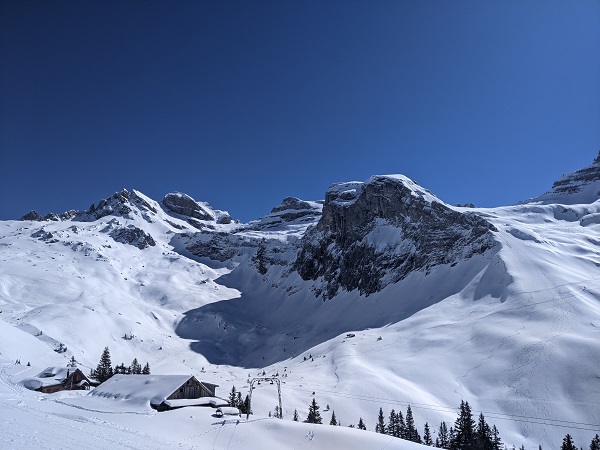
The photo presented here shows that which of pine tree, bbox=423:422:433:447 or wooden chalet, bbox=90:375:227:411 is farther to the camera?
pine tree, bbox=423:422:433:447

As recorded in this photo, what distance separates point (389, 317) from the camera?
12625 cm

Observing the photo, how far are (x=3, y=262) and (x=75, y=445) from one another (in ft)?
574

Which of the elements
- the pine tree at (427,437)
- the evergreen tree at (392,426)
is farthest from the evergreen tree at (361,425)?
the pine tree at (427,437)

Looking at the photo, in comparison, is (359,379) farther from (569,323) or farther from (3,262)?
(3,262)

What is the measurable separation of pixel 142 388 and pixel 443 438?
37.6 metres

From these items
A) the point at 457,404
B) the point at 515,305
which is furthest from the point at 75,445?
the point at 515,305

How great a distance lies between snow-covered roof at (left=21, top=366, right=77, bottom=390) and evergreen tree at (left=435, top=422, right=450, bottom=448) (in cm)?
5480

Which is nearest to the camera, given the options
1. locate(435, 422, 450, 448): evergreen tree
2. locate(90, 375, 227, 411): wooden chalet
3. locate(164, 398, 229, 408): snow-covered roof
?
locate(164, 398, 229, 408): snow-covered roof

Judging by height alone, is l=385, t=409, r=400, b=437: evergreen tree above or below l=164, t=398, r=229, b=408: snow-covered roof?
below

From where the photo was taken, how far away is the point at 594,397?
64.6m

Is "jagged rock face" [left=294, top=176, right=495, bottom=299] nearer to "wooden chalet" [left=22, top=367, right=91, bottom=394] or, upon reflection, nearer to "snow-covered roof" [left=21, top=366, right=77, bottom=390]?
"wooden chalet" [left=22, top=367, right=91, bottom=394]

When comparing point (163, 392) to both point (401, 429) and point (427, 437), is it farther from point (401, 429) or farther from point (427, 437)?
point (427, 437)

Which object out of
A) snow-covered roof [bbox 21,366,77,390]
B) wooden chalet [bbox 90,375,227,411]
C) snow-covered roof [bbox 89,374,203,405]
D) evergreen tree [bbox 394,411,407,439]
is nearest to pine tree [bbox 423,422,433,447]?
evergreen tree [bbox 394,411,407,439]

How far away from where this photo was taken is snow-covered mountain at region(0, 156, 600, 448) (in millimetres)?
72125
